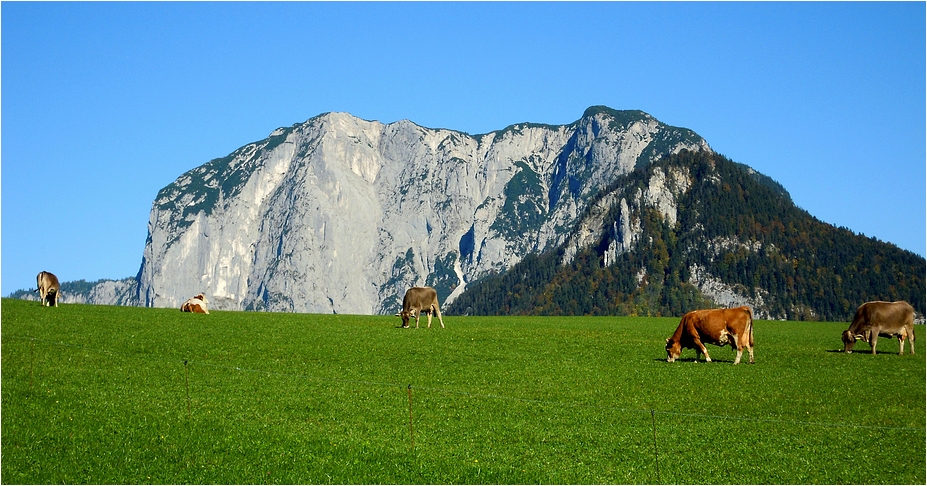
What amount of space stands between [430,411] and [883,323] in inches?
1027

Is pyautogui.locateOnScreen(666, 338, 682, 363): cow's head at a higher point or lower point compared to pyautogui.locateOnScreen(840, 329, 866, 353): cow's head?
lower

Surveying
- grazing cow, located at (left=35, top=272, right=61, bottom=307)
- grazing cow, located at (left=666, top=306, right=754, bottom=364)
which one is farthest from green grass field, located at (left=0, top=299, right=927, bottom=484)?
grazing cow, located at (left=35, top=272, right=61, bottom=307)

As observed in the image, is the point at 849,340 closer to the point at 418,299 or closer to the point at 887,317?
the point at 887,317

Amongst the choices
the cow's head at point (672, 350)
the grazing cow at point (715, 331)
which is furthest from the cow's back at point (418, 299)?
the grazing cow at point (715, 331)

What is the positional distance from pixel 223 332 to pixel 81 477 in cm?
2309

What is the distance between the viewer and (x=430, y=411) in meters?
25.4

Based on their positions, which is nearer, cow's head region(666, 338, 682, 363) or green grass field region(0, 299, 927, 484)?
green grass field region(0, 299, 927, 484)

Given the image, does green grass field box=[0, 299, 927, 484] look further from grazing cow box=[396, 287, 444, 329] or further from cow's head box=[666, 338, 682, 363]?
grazing cow box=[396, 287, 444, 329]

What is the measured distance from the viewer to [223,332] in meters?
41.2

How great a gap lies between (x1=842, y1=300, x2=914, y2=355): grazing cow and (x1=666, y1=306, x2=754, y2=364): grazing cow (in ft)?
26.5

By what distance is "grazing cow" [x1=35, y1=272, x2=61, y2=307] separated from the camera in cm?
4731

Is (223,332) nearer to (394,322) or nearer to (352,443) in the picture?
(394,322)

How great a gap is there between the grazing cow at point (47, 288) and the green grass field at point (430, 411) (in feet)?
18.9

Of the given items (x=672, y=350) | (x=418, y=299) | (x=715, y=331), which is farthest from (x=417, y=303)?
(x=715, y=331)
